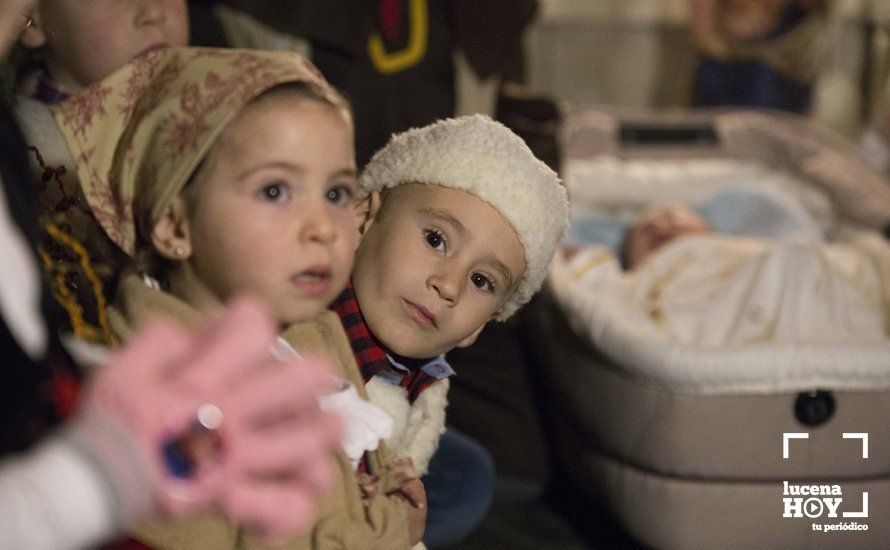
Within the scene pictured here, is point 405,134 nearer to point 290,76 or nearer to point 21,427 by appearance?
point 290,76

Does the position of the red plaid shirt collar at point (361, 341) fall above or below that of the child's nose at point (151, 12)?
below

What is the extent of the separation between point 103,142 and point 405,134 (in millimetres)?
147

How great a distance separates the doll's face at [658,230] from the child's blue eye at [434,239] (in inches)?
44.8

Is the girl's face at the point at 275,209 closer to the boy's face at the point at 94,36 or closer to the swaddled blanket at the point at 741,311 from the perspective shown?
the boy's face at the point at 94,36

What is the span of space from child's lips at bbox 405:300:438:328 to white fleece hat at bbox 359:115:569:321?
0.06 meters

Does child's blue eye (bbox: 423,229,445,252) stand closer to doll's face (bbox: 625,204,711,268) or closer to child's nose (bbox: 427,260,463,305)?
child's nose (bbox: 427,260,463,305)

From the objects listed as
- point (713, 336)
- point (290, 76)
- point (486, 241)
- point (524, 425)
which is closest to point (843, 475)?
point (524, 425)

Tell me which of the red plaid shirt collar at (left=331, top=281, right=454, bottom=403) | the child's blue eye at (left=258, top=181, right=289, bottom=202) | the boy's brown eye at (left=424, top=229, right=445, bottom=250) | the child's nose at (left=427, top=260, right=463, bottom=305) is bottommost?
the red plaid shirt collar at (left=331, top=281, right=454, bottom=403)

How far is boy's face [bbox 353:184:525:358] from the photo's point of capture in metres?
0.40

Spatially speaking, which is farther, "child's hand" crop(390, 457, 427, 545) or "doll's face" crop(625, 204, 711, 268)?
"doll's face" crop(625, 204, 711, 268)

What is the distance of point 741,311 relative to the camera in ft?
3.89

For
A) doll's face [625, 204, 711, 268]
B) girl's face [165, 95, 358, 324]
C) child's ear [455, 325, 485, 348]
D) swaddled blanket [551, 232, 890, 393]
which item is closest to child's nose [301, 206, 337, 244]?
girl's face [165, 95, 358, 324]

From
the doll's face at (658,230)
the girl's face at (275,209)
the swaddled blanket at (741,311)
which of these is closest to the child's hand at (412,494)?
the girl's face at (275,209)

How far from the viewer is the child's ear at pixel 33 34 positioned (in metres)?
0.38
